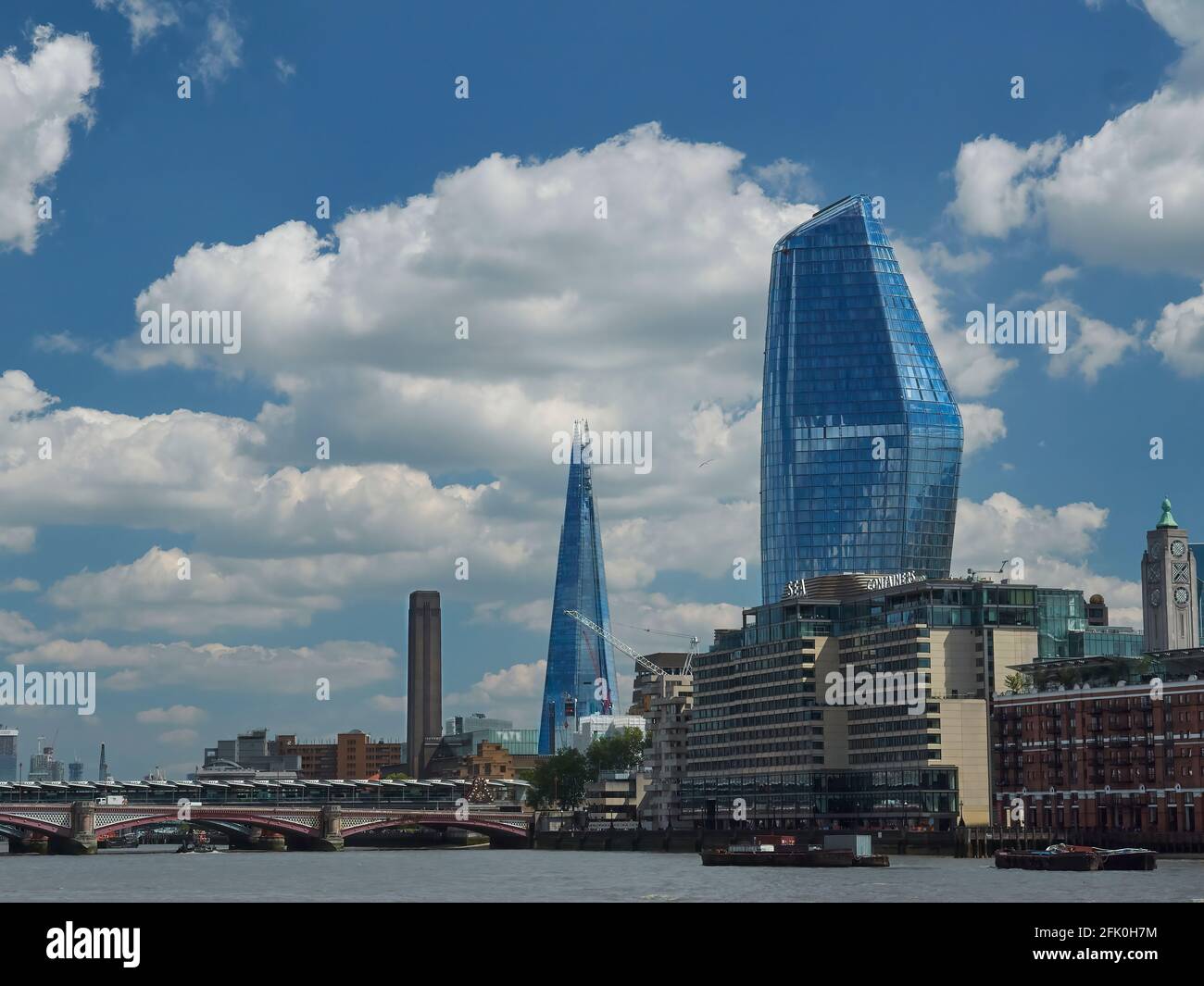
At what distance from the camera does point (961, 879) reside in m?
135

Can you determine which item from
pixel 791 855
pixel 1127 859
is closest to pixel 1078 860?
pixel 1127 859

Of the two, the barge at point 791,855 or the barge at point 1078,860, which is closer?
the barge at point 1078,860

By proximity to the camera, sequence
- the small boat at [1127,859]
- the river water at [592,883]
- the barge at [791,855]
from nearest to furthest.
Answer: the river water at [592,883] → the small boat at [1127,859] → the barge at [791,855]

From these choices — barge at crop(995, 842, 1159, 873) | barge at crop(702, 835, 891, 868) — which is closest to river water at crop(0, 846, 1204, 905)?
barge at crop(995, 842, 1159, 873)

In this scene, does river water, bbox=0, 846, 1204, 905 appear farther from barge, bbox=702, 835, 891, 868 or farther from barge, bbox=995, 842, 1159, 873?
barge, bbox=702, 835, 891, 868

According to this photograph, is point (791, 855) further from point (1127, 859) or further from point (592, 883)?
point (592, 883)

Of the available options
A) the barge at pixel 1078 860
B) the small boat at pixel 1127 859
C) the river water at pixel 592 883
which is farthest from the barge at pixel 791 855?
the small boat at pixel 1127 859

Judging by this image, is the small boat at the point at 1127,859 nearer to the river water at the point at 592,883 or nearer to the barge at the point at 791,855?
the river water at the point at 592,883

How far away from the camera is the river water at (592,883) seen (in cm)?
11494

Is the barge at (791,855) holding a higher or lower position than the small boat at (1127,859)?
lower

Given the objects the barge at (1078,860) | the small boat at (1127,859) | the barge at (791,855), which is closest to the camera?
the barge at (1078,860)
